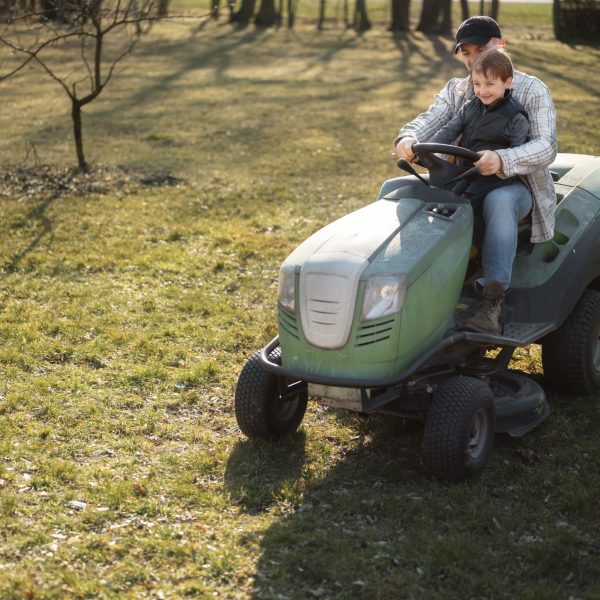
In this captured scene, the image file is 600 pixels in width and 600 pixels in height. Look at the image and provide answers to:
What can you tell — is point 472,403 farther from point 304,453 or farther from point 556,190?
point 556,190

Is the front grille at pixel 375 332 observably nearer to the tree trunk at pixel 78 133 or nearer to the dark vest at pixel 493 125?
the dark vest at pixel 493 125

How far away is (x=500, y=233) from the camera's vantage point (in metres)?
5.34

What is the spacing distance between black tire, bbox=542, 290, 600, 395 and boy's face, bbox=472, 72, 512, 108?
4.37ft

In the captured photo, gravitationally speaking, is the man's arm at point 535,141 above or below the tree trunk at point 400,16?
above

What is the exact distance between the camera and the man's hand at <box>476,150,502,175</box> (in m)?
5.27

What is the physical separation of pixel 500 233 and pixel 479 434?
3.41ft

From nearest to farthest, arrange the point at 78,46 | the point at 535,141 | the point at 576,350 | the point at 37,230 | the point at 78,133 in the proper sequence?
the point at 535,141, the point at 576,350, the point at 37,230, the point at 78,133, the point at 78,46

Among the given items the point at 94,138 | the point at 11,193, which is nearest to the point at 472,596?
the point at 11,193

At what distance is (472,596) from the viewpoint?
4090mm

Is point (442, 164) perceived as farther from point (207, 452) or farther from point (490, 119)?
point (207, 452)

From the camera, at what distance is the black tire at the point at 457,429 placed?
15.8 ft

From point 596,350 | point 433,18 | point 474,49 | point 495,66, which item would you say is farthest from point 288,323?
point 433,18

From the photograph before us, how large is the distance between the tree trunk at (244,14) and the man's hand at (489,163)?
2840 centimetres

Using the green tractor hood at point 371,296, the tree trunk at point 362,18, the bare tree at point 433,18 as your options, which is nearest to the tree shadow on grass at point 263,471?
the green tractor hood at point 371,296
